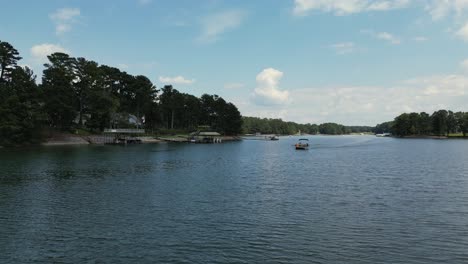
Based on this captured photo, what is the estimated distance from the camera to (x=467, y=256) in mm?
17922

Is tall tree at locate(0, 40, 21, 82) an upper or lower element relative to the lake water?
upper

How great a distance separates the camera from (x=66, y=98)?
11744 cm

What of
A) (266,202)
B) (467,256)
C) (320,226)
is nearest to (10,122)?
(266,202)

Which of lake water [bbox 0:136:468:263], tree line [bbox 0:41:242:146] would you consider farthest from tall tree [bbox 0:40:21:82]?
lake water [bbox 0:136:468:263]

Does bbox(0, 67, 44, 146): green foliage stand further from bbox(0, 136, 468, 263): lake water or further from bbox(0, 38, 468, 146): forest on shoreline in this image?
bbox(0, 136, 468, 263): lake water

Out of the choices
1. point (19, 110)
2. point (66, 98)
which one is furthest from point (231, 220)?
point (66, 98)

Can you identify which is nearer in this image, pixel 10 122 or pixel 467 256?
pixel 467 256

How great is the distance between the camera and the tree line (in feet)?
317

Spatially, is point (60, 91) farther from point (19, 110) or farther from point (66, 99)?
point (19, 110)

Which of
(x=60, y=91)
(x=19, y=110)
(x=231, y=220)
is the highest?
(x=60, y=91)

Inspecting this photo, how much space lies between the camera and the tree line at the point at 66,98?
317 feet

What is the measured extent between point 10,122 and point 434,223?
9822 centimetres

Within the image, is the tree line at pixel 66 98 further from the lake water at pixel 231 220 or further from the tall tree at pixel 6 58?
the lake water at pixel 231 220

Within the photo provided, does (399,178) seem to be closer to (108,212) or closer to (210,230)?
(210,230)
